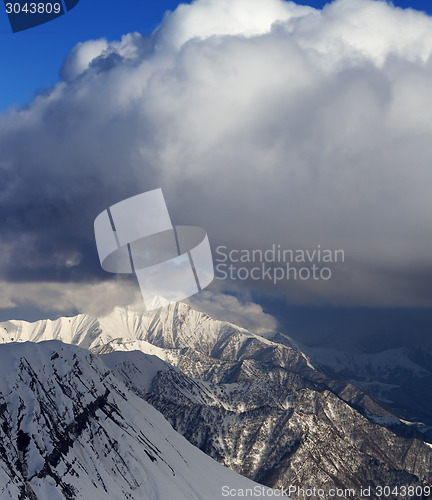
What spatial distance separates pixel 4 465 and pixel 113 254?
263 ft

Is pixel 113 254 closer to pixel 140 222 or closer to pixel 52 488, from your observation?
pixel 140 222

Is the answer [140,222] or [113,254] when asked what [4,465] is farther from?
[140,222]

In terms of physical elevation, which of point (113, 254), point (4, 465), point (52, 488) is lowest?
point (52, 488)

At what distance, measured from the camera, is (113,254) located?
632 feet

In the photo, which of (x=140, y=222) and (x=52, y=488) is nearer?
(x=140, y=222)

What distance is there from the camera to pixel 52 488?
197m

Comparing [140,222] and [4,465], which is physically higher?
[140,222]

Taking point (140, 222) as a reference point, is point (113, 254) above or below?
below

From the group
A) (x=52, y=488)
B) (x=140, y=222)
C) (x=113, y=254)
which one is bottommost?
(x=52, y=488)

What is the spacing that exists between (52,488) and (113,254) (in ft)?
282

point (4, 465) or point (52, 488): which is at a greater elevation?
point (4, 465)

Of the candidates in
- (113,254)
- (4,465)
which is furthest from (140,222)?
(4,465)

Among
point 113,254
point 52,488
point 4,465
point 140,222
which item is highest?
point 140,222

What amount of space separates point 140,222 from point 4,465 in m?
95.1
